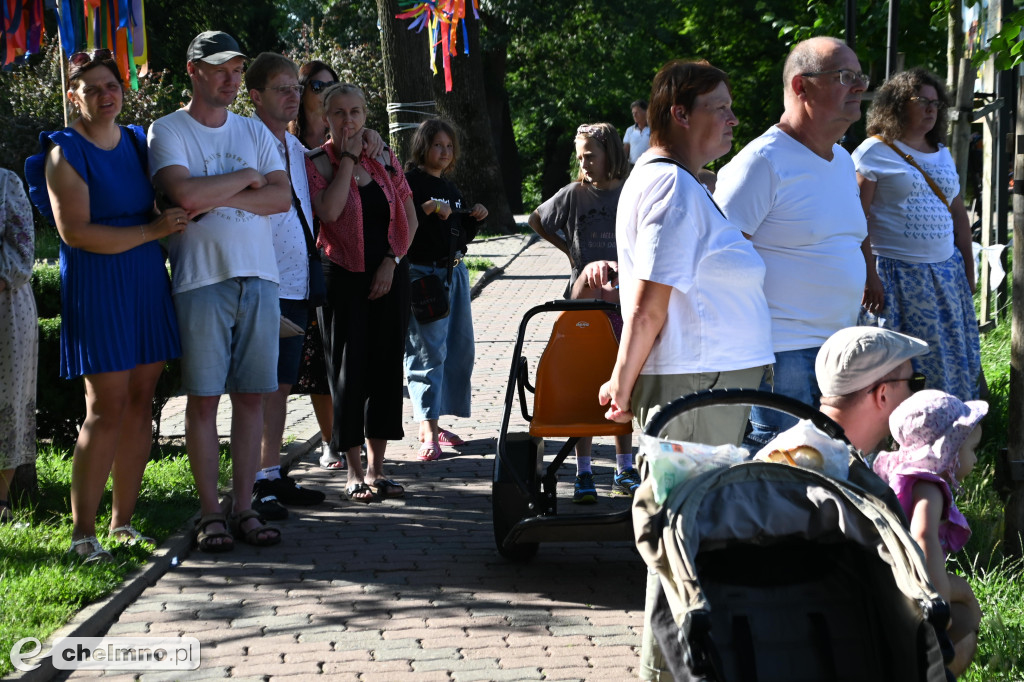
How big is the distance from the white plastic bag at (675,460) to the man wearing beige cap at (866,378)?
782mm

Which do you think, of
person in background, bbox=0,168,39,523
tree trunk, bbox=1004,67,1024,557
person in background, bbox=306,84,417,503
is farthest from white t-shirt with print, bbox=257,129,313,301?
tree trunk, bbox=1004,67,1024,557

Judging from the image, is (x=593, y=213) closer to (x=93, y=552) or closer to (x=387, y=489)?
(x=387, y=489)

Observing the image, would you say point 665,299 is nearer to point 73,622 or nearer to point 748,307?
point 748,307

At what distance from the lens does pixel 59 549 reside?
218 inches

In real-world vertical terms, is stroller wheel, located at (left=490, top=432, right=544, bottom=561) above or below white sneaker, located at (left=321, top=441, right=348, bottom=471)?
above

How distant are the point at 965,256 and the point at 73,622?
187 inches

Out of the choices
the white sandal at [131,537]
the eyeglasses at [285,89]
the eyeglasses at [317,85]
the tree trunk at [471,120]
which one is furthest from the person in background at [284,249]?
the tree trunk at [471,120]

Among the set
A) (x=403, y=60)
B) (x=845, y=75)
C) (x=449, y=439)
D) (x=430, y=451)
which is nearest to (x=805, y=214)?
(x=845, y=75)

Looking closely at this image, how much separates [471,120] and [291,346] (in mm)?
16095

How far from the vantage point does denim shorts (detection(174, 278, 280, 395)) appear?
5.66 meters

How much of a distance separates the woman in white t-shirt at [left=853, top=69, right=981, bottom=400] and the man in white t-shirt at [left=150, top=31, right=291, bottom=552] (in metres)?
2.95

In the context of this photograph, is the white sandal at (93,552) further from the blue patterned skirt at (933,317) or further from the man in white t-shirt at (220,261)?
the blue patterned skirt at (933,317)

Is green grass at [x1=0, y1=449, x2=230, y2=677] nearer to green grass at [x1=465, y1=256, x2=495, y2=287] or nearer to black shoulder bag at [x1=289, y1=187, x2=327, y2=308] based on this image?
black shoulder bag at [x1=289, y1=187, x2=327, y2=308]

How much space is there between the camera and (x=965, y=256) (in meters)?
6.57
